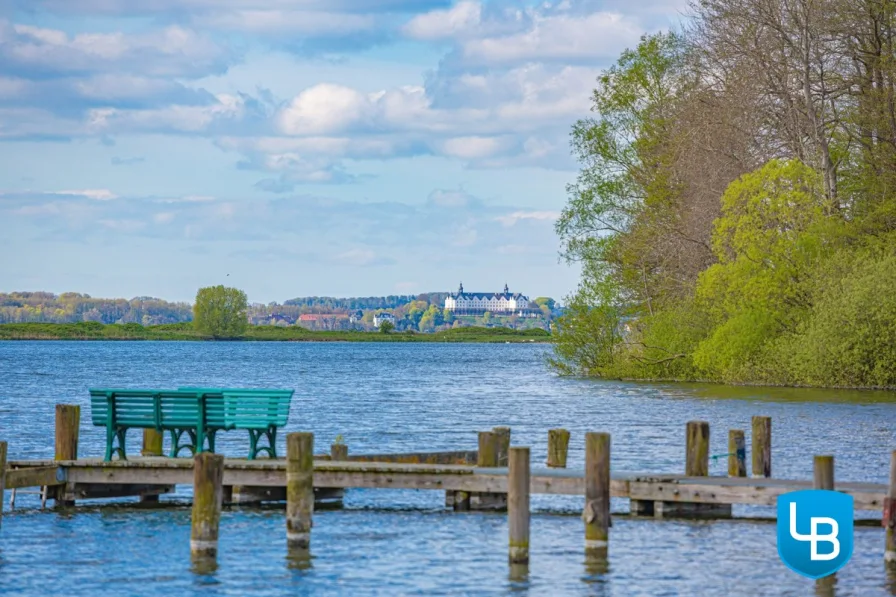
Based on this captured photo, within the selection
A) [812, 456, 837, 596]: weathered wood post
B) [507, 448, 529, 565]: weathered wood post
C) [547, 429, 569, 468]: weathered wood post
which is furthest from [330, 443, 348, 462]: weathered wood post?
[812, 456, 837, 596]: weathered wood post

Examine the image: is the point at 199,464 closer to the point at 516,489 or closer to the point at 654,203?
the point at 516,489

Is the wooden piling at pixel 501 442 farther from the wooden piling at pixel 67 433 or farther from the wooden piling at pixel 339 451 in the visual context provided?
the wooden piling at pixel 67 433

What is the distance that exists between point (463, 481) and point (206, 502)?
5.37 metres

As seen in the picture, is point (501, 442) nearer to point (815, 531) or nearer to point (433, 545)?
point (433, 545)

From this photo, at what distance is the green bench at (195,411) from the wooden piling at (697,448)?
266 inches

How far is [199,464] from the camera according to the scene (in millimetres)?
19438

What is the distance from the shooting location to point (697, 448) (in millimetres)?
24734

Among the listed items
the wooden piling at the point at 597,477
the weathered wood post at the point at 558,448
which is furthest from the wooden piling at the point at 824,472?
the weathered wood post at the point at 558,448

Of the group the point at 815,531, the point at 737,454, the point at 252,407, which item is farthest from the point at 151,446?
the point at 815,531

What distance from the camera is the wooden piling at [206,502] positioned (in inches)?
765

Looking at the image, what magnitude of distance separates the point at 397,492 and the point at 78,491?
280 inches

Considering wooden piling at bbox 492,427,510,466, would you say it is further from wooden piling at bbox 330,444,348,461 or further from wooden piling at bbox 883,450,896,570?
wooden piling at bbox 883,450,896,570

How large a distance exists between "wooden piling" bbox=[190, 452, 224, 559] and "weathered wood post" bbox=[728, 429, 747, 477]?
389 inches

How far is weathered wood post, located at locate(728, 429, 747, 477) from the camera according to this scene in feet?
85.1
